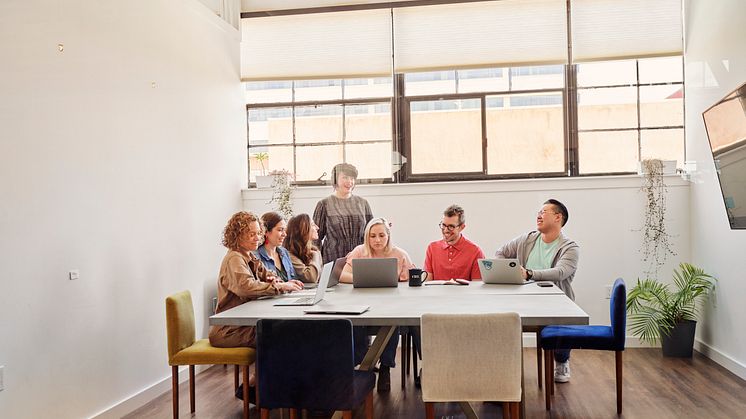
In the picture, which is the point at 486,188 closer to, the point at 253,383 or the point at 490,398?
the point at 253,383

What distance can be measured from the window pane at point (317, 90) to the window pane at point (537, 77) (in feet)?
6.01

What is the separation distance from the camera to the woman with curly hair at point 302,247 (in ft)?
18.0

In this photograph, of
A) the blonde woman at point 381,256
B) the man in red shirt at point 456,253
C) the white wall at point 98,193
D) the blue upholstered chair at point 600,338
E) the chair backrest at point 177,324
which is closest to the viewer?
the white wall at point 98,193

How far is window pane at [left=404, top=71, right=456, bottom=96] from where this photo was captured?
705 cm

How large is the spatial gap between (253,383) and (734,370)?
12.2 ft

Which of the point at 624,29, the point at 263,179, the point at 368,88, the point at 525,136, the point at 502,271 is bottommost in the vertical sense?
the point at 502,271

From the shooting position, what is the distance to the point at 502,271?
4.75 metres

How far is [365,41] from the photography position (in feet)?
23.3

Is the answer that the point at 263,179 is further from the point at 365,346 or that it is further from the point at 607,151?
the point at 607,151

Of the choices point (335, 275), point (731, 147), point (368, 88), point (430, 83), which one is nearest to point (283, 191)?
point (368, 88)

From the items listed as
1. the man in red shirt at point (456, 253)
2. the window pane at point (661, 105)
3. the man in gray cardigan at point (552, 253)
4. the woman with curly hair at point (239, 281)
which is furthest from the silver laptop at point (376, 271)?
the window pane at point (661, 105)

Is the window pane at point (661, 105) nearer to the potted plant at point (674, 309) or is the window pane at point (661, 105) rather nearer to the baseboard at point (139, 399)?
the potted plant at point (674, 309)

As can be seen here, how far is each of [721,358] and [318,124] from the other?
4.38 m

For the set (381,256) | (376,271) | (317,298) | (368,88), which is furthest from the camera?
(368,88)
